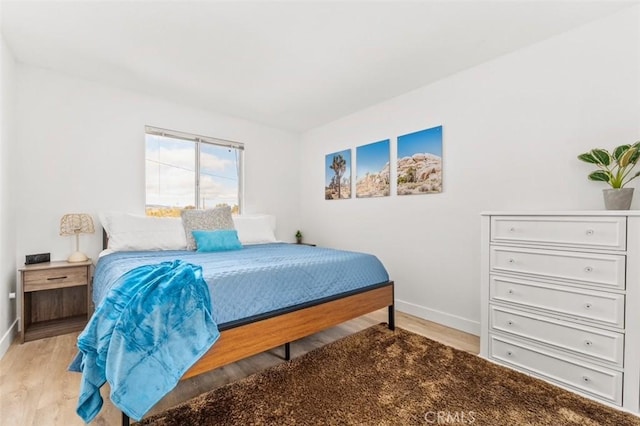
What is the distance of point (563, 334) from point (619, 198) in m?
0.90

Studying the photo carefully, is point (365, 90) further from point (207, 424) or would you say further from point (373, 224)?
point (207, 424)

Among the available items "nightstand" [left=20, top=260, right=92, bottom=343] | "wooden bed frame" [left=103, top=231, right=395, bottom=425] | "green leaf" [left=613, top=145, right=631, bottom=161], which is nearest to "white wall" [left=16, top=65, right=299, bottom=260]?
"nightstand" [left=20, top=260, right=92, bottom=343]

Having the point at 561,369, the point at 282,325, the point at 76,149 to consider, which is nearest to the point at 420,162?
the point at 561,369

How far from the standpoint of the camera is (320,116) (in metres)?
3.99

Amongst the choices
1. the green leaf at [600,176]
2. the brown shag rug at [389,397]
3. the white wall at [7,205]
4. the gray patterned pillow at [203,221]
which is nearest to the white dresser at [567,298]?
the brown shag rug at [389,397]

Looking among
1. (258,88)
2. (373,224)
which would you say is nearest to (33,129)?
(258,88)

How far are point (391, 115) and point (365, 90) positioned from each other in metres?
0.45

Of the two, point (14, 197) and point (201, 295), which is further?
point (14, 197)

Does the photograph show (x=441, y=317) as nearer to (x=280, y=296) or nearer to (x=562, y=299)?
(x=562, y=299)

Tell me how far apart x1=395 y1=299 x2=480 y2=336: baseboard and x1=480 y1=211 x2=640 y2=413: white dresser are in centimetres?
48

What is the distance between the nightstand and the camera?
7.87ft

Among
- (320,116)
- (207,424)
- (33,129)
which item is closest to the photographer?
(207,424)

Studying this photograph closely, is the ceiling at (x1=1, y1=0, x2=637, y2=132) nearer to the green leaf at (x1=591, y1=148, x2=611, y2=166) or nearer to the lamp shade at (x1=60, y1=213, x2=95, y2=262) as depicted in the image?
the green leaf at (x1=591, y1=148, x2=611, y2=166)

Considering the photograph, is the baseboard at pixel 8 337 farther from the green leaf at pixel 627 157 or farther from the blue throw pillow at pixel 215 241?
the green leaf at pixel 627 157
